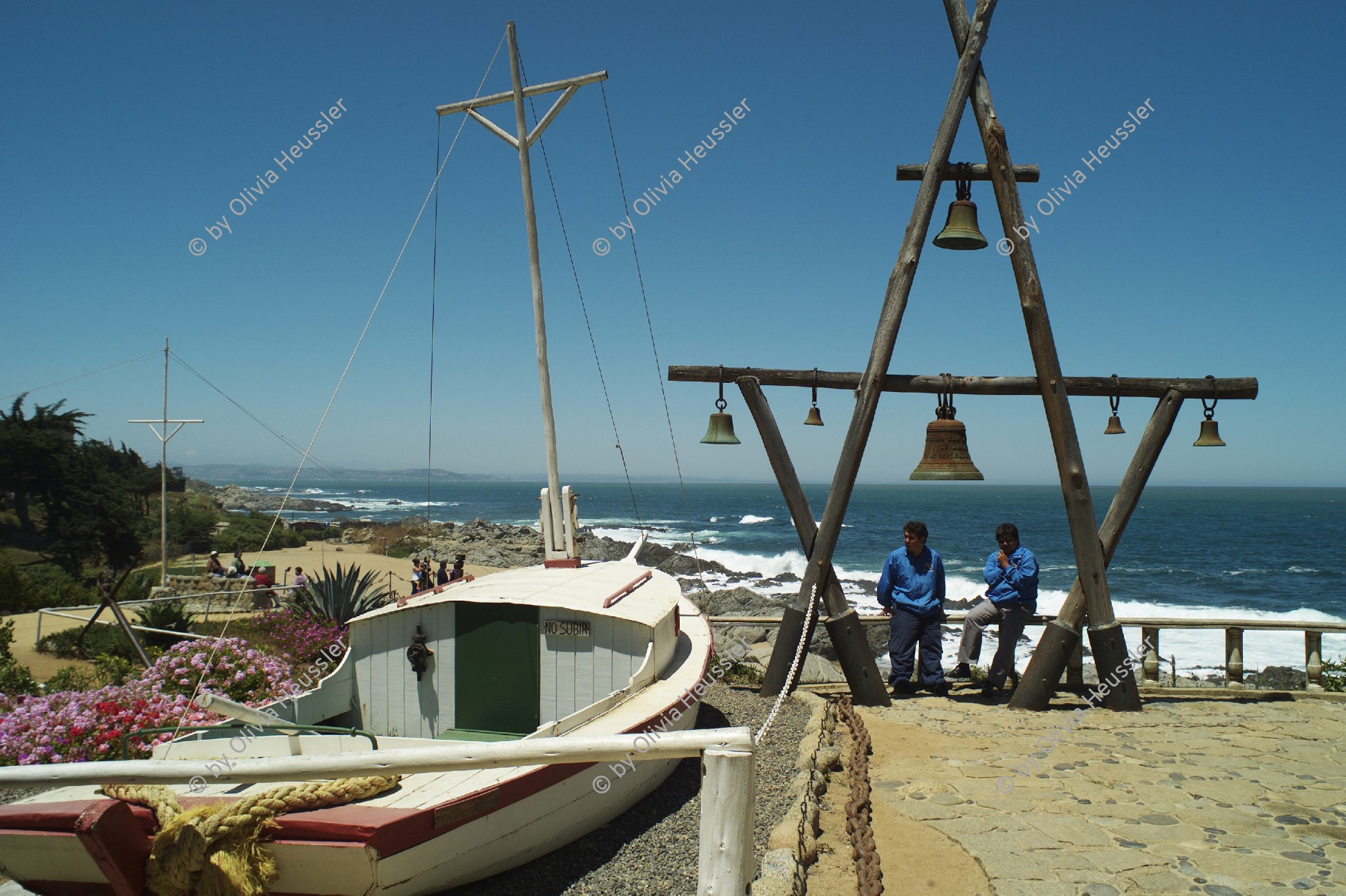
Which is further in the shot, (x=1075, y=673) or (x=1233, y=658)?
(x=1233, y=658)

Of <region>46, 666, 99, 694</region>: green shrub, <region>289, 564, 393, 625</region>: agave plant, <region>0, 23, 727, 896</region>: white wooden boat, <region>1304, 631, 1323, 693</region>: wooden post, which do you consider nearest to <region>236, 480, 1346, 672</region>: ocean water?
<region>0, 23, 727, 896</region>: white wooden boat

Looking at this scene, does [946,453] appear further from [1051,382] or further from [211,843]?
[211,843]

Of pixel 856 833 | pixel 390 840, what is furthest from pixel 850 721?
pixel 390 840

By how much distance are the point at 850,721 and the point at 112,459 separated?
38.5 m

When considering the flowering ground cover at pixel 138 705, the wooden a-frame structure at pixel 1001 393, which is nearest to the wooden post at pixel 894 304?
the wooden a-frame structure at pixel 1001 393

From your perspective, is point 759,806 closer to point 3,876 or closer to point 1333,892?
point 1333,892

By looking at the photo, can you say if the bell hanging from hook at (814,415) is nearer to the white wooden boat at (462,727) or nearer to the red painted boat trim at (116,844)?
the white wooden boat at (462,727)

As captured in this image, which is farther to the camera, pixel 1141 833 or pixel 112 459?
pixel 112 459

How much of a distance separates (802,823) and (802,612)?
10.2ft

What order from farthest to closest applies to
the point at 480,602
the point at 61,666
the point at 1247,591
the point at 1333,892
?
the point at 1247,591
the point at 61,666
the point at 480,602
the point at 1333,892

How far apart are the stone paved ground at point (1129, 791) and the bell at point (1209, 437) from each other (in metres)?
2.42

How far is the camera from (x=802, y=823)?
4.21 meters

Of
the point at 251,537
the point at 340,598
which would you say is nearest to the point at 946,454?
the point at 340,598

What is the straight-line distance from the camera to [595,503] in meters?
122
